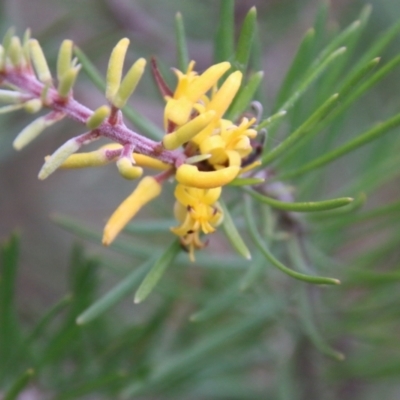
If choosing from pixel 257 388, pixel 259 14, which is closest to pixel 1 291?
pixel 257 388

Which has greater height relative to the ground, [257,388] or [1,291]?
[1,291]

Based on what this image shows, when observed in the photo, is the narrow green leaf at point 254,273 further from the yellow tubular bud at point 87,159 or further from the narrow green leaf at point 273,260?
the yellow tubular bud at point 87,159

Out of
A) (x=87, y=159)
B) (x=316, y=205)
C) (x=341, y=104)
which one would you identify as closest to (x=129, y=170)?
(x=87, y=159)

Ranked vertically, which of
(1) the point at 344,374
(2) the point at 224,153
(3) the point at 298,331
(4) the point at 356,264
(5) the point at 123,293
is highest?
(2) the point at 224,153

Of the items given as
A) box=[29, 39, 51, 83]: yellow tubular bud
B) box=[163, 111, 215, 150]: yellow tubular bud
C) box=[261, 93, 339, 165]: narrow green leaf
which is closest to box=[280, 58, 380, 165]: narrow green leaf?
box=[261, 93, 339, 165]: narrow green leaf

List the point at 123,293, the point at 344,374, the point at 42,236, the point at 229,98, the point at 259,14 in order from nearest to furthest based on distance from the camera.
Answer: the point at 229,98 < the point at 123,293 < the point at 344,374 < the point at 259,14 < the point at 42,236

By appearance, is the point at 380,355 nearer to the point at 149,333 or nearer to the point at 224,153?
the point at 149,333

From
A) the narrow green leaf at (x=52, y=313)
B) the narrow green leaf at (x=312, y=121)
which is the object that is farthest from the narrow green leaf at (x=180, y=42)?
the narrow green leaf at (x=52, y=313)
